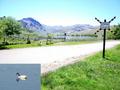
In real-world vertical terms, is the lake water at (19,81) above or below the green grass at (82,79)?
above

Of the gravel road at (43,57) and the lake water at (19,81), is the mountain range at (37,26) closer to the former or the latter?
the gravel road at (43,57)

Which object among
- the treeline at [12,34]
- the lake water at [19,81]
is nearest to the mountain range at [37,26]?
the treeline at [12,34]

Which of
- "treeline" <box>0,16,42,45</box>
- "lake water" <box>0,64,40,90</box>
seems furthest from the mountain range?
"lake water" <box>0,64,40,90</box>

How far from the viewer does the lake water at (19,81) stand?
12.3 feet

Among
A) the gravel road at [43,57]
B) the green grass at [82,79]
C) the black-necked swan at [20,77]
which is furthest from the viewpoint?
the gravel road at [43,57]

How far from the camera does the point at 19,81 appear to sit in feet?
12.4

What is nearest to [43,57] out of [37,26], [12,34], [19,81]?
[37,26]

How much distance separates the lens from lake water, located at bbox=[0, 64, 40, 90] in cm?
376

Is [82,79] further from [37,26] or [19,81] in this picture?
[37,26]

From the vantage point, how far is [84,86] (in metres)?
7.20

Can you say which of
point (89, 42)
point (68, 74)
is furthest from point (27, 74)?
point (89, 42)

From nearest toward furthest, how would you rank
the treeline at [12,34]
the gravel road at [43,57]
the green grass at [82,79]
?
the green grass at [82,79]
the gravel road at [43,57]
the treeline at [12,34]

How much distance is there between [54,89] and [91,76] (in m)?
2.13

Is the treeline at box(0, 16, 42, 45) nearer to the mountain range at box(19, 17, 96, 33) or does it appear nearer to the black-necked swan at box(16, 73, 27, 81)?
the mountain range at box(19, 17, 96, 33)
